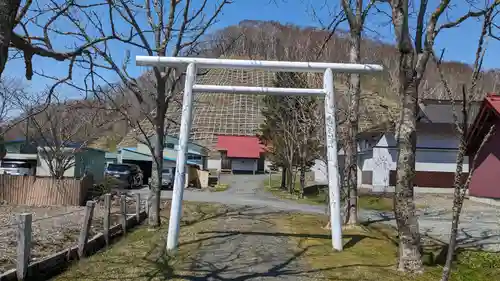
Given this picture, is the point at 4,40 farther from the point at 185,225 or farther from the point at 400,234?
the point at 185,225

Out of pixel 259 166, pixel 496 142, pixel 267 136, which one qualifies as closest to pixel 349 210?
pixel 496 142

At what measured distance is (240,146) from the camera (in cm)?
8262

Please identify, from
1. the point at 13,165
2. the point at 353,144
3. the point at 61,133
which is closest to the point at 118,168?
the point at 13,165

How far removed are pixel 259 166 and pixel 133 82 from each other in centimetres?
6892

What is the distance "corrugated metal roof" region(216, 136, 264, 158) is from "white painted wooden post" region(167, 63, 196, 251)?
66.2 meters

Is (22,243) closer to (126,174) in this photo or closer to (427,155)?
(126,174)

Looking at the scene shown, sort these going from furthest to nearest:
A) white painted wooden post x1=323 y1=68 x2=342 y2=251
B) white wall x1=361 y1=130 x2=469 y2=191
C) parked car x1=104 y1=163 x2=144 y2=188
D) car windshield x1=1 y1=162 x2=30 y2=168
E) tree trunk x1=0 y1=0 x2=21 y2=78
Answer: parked car x1=104 y1=163 x2=144 y2=188
white wall x1=361 y1=130 x2=469 y2=191
car windshield x1=1 y1=162 x2=30 y2=168
white painted wooden post x1=323 y1=68 x2=342 y2=251
tree trunk x1=0 y1=0 x2=21 y2=78

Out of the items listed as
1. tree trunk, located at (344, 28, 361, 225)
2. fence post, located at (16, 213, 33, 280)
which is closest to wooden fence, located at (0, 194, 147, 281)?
fence post, located at (16, 213, 33, 280)

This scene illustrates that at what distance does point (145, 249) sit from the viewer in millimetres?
11555

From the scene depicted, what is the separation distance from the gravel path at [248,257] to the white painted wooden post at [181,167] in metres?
0.71

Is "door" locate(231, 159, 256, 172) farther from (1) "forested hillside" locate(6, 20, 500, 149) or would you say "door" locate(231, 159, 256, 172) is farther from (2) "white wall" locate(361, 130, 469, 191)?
(1) "forested hillside" locate(6, 20, 500, 149)

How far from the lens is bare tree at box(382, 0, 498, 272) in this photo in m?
9.16

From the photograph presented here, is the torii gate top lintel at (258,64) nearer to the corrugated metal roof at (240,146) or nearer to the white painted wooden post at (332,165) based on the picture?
the white painted wooden post at (332,165)

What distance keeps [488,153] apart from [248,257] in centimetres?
2236
